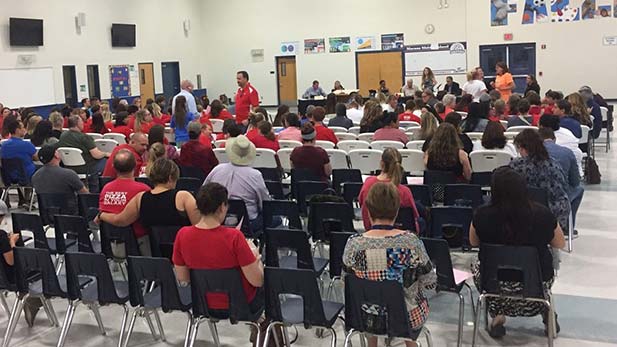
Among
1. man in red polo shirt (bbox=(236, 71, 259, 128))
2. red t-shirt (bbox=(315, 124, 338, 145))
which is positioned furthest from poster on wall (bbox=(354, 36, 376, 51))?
red t-shirt (bbox=(315, 124, 338, 145))

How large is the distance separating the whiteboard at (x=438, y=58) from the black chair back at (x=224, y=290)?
17.6 metres

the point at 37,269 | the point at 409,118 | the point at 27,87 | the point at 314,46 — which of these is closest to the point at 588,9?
the point at 314,46

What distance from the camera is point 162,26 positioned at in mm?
21266

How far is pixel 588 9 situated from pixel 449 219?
1610cm

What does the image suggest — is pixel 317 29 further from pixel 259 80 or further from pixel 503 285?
pixel 503 285

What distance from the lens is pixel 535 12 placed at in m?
19.0

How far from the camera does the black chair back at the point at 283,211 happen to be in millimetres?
5195

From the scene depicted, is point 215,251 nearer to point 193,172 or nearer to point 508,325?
point 508,325

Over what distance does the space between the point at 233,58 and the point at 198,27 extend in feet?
5.50

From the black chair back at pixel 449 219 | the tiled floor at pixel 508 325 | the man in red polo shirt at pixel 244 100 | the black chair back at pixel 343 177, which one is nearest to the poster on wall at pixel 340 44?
the man in red polo shirt at pixel 244 100

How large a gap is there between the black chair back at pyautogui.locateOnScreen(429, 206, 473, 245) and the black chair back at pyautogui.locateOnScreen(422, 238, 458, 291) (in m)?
0.92

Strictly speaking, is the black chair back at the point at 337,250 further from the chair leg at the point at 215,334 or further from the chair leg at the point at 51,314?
the chair leg at the point at 51,314

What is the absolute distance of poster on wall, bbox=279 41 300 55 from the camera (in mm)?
22188

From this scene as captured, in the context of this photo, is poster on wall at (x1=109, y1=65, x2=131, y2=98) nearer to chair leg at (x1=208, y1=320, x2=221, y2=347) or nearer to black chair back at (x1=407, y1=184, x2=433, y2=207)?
black chair back at (x1=407, y1=184, x2=433, y2=207)
